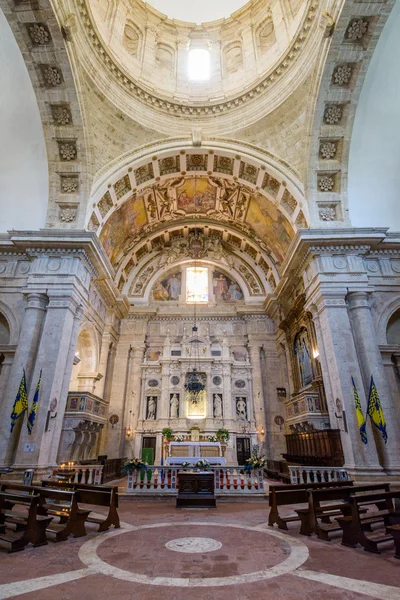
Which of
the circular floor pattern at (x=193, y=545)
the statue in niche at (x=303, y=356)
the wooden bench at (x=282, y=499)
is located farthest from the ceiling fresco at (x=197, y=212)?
the circular floor pattern at (x=193, y=545)

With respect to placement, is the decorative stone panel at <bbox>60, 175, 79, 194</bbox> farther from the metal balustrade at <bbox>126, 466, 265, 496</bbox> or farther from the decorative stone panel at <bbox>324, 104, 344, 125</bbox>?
the metal balustrade at <bbox>126, 466, 265, 496</bbox>

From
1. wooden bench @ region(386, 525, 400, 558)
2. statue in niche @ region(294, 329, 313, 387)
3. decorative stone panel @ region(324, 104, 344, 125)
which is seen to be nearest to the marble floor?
wooden bench @ region(386, 525, 400, 558)

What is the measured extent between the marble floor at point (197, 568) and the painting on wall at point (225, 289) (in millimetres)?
16587

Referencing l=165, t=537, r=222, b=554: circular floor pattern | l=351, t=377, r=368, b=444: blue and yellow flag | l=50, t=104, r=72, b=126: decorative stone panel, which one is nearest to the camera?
l=165, t=537, r=222, b=554: circular floor pattern

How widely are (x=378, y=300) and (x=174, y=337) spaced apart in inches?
481

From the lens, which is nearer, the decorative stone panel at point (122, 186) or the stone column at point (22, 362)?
the stone column at point (22, 362)

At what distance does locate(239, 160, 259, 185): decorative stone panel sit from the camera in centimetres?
1614

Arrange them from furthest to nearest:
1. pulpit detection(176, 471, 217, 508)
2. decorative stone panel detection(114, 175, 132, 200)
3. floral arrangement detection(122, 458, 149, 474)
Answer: decorative stone panel detection(114, 175, 132, 200)
floral arrangement detection(122, 458, 149, 474)
pulpit detection(176, 471, 217, 508)

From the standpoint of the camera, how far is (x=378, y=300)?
12664 mm

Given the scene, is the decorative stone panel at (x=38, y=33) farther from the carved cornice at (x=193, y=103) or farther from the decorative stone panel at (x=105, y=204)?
the decorative stone panel at (x=105, y=204)

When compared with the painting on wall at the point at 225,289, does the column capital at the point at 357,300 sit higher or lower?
lower

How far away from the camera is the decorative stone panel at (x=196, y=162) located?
54.6 ft

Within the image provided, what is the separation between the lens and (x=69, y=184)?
14.3 meters

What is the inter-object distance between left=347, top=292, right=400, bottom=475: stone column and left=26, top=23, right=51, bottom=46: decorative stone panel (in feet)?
47.4
